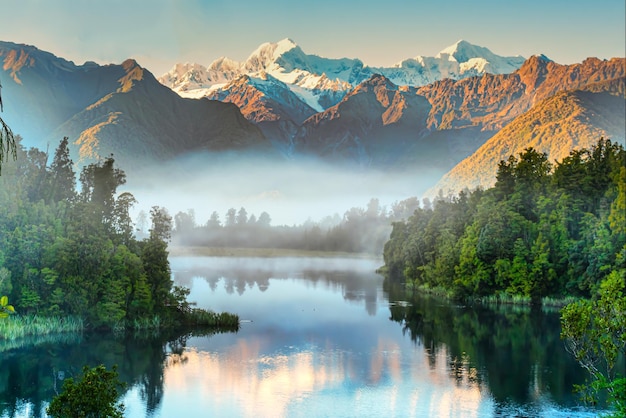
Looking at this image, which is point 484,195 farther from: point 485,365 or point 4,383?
point 4,383

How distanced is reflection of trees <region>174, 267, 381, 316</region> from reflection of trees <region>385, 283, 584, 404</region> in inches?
404

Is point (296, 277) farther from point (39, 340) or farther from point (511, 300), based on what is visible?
point (39, 340)

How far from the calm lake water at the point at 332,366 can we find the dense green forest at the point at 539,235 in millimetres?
10618

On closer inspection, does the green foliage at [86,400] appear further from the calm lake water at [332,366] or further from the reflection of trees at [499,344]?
the reflection of trees at [499,344]

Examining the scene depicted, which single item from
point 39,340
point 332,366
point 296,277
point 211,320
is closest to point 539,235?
point 211,320

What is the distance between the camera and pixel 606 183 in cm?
10450

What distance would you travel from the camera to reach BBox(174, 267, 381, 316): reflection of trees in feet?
370

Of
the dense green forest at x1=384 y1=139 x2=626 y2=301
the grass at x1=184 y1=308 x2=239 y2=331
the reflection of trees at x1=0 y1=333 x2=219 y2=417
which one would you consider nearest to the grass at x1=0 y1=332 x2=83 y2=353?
the reflection of trees at x1=0 y1=333 x2=219 y2=417

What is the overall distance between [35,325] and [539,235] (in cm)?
7409

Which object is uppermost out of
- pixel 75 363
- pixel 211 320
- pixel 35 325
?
pixel 35 325

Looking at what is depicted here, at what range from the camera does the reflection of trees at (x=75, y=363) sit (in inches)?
1781

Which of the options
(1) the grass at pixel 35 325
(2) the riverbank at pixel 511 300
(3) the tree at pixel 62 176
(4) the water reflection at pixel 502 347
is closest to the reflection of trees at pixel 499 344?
(4) the water reflection at pixel 502 347

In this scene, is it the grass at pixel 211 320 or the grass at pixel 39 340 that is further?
the grass at pixel 211 320

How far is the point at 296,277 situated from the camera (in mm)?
144250
